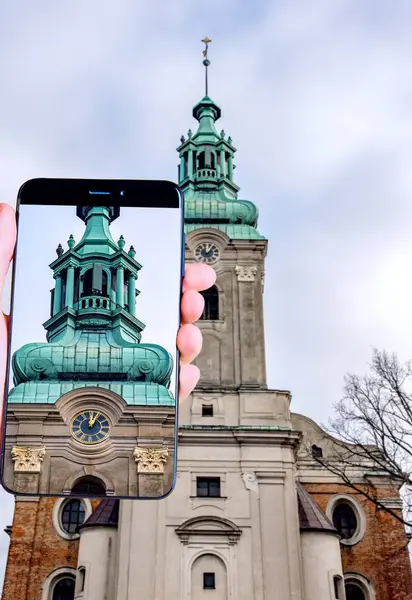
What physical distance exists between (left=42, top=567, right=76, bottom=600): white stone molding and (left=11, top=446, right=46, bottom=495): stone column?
81.8 ft

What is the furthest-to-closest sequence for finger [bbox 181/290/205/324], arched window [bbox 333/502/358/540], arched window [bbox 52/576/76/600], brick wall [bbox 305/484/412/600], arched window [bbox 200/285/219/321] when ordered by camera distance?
arched window [bbox 200/285/219/321]
arched window [bbox 333/502/358/540]
brick wall [bbox 305/484/412/600]
arched window [bbox 52/576/76/600]
finger [bbox 181/290/205/324]

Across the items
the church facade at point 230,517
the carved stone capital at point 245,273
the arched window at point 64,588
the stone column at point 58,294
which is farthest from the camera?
the carved stone capital at point 245,273

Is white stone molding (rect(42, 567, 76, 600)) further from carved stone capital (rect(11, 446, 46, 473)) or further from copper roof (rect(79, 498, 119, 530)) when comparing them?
carved stone capital (rect(11, 446, 46, 473))

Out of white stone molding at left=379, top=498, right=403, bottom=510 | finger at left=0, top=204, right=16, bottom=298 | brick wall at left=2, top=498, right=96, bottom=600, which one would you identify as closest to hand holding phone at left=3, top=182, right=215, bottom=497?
finger at left=0, top=204, right=16, bottom=298

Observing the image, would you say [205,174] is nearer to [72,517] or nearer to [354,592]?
[72,517]

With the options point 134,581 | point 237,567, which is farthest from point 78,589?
point 237,567

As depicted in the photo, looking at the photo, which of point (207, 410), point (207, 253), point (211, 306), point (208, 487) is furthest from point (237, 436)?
point (207, 253)

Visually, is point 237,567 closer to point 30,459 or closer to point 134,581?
point 134,581

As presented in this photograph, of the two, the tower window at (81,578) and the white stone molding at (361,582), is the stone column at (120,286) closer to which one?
the tower window at (81,578)

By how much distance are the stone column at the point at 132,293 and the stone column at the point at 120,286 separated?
0.14 feet

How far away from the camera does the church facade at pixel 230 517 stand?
24.4 metres

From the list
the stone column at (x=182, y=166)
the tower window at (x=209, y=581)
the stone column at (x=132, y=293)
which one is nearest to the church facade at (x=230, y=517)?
the tower window at (x=209, y=581)

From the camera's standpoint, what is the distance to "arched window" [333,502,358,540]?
28906 mm

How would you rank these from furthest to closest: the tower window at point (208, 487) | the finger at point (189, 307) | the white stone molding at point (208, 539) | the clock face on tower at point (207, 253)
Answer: the clock face on tower at point (207, 253) → the tower window at point (208, 487) → the white stone molding at point (208, 539) → the finger at point (189, 307)
